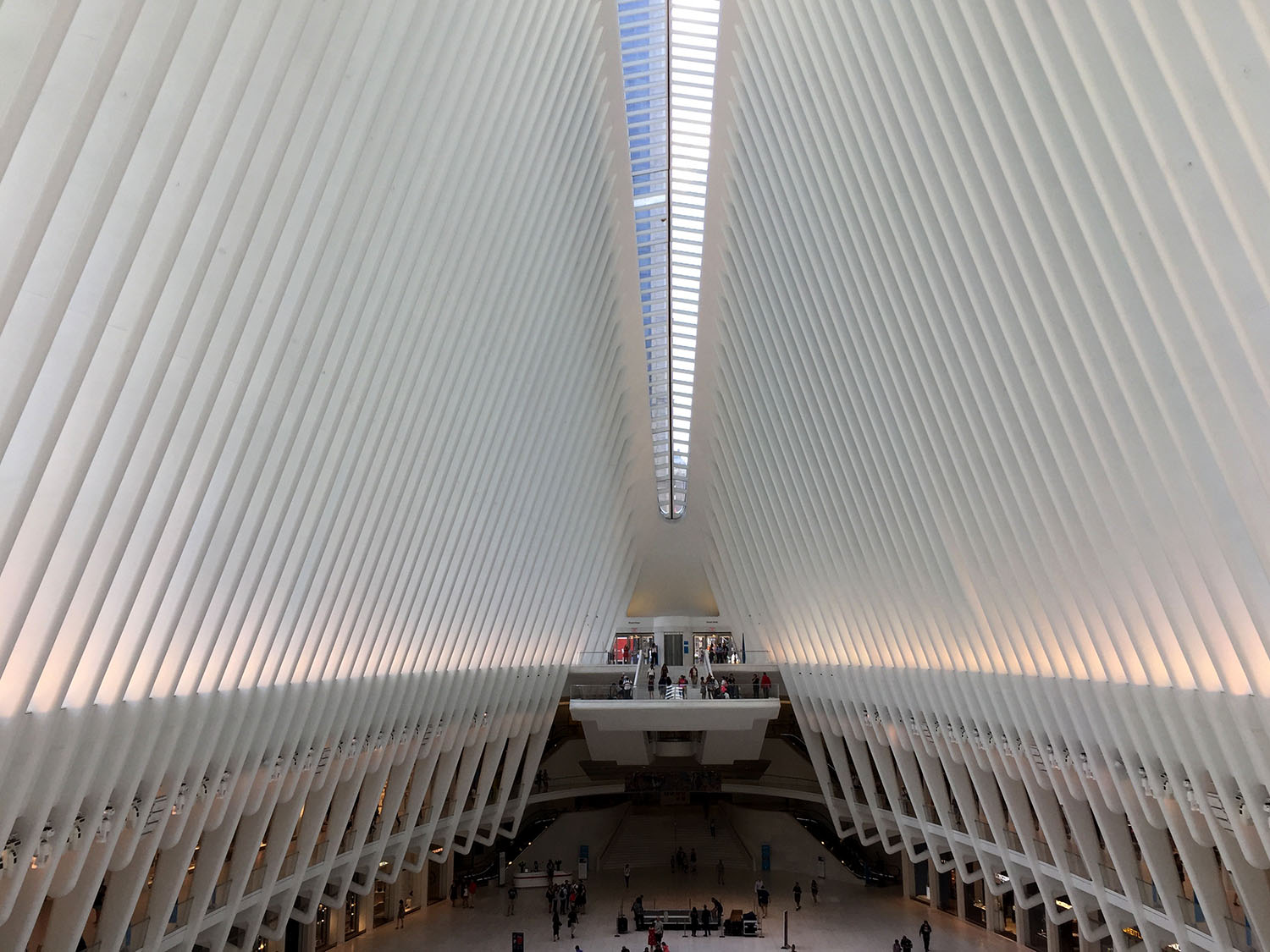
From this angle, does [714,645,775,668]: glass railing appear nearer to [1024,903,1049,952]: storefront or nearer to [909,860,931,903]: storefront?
[909,860,931,903]: storefront

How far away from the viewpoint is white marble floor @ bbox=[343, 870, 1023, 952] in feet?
73.5

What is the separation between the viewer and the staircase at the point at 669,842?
102 ft

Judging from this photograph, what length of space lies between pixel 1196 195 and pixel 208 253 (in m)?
8.21

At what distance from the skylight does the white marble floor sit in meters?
12.9

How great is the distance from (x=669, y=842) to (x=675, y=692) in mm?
9267

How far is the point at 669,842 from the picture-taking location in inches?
1252

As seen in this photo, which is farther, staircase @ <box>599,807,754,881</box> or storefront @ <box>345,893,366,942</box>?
staircase @ <box>599,807,754,881</box>

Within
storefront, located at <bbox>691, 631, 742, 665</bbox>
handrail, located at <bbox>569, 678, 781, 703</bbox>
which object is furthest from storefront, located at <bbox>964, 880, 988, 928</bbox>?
storefront, located at <bbox>691, 631, 742, 665</bbox>

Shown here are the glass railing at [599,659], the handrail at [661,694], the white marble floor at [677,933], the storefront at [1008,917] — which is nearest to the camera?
the white marble floor at [677,933]

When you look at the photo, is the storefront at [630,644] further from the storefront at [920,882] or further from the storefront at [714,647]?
the storefront at [920,882]

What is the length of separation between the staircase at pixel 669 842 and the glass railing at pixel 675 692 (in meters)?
7.91

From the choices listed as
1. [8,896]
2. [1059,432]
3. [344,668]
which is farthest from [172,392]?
[1059,432]

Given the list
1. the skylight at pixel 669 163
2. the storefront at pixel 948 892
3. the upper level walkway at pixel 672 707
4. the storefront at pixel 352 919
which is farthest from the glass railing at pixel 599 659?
the storefront at pixel 948 892

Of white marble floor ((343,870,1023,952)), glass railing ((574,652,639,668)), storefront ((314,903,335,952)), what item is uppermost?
glass railing ((574,652,639,668))
